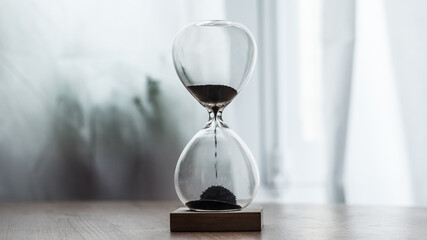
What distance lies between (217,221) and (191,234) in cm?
4

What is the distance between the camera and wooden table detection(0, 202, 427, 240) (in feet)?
2.89

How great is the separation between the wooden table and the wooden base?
0.06 ft

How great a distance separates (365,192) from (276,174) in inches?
11.1

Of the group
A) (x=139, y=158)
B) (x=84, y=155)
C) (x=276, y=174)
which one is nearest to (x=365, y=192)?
(x=276, y=174)

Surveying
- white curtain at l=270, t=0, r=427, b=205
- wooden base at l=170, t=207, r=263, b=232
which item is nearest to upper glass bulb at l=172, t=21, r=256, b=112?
wooden base at l=170, t=207, r=263, b=232

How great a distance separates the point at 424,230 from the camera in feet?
3.04

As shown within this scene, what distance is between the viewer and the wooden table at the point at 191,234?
2.89ft

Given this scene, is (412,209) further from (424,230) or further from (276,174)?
(276,174)

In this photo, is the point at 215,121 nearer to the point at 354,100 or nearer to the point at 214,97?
the point at 214,97

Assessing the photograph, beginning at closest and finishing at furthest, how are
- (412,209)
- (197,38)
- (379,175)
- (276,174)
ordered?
(197,38)
(412,209)
(379,175)
(276,174)

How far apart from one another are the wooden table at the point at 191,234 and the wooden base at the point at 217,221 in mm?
19

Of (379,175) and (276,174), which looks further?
(276,174)

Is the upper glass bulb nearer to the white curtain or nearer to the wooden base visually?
the wooden base

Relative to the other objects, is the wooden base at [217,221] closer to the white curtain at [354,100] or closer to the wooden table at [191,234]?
the wooden table at [191,234]
